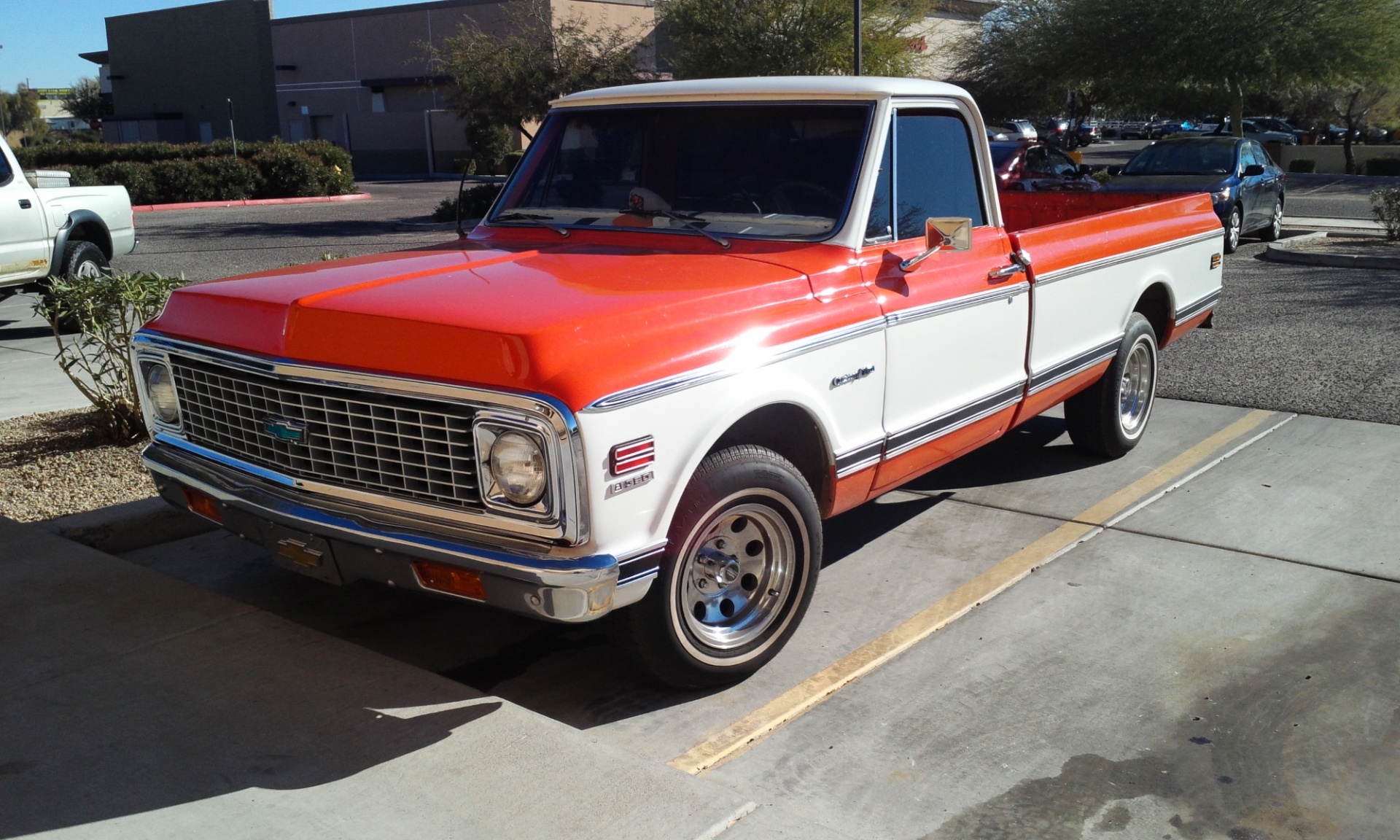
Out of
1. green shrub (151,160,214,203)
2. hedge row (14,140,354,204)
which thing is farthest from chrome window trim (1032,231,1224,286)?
green shrub (151,160,214,203)

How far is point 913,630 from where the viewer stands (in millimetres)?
4688

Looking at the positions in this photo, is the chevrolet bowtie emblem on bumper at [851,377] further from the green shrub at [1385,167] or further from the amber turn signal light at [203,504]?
the green shrub at [1385,167]

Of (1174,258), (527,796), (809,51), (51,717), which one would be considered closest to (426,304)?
(527,796)

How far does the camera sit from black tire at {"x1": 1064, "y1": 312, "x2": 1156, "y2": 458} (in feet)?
21.6

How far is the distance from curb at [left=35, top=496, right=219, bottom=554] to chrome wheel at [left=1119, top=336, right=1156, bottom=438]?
493 cm

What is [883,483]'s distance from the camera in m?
4.81

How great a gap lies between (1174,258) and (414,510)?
5.08m

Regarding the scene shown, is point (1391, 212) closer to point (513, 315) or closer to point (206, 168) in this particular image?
point (513, 315)

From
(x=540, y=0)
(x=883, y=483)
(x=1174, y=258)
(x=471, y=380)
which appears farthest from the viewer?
(x=540, y=0)

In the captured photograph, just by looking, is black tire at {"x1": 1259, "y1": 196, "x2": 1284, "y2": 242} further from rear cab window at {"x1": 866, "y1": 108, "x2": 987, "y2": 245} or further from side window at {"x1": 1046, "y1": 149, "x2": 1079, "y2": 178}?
rear cab window at {"x1": 866, "y1": 108, "x2": 987, "y2": 245}

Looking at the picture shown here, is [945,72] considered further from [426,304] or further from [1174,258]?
[426,304]

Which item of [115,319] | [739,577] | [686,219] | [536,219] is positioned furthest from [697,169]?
[115,319]

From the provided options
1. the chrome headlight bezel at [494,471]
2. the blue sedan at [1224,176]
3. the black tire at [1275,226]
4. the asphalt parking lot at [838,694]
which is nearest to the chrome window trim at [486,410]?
the chrome headlight bezel at [494,471]

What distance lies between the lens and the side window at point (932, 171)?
493 cm
